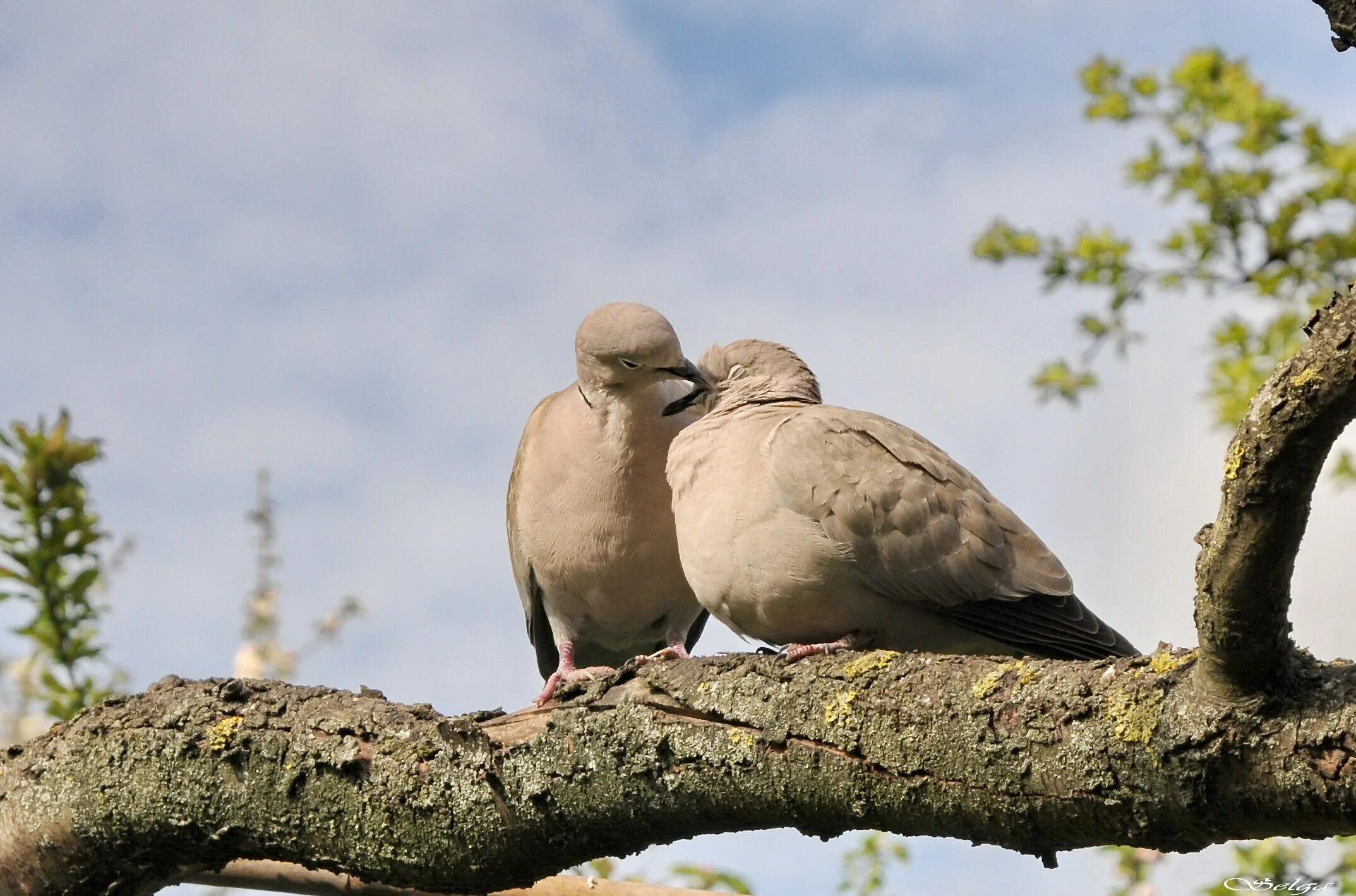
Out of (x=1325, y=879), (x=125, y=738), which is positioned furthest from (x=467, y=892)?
(x=1325, y=879)

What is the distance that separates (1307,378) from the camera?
206 cm

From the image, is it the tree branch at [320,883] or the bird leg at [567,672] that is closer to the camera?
the bird leg at [567,672]

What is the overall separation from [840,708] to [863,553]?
97cm

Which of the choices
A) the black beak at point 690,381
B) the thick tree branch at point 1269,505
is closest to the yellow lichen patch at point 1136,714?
the thick tree branch at point 1269,505

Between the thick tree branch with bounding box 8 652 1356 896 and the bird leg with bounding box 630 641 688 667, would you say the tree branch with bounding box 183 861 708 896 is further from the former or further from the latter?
the bird leg with bounding box 630 641 688 667

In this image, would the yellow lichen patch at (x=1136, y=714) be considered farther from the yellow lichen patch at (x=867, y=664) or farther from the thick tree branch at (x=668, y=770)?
the yellow lichen patch at (x=867, y=664)

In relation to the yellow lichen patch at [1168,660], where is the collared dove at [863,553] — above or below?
above

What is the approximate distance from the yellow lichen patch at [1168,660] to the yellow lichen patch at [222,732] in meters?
2.07

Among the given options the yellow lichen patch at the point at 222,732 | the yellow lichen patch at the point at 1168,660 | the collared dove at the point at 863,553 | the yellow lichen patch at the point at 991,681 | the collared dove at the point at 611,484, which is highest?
the collared dove at the point at 611,484

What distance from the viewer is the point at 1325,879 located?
543cm

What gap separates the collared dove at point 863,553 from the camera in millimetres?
3801

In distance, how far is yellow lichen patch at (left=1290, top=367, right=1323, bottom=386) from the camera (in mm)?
2053

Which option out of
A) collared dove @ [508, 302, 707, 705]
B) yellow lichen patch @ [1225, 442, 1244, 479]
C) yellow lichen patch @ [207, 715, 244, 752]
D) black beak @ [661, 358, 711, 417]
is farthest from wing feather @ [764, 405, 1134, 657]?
yellow lichen patch @ [1225, 442, 1244, 479]

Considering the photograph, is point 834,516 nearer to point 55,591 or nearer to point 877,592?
point 877,592
